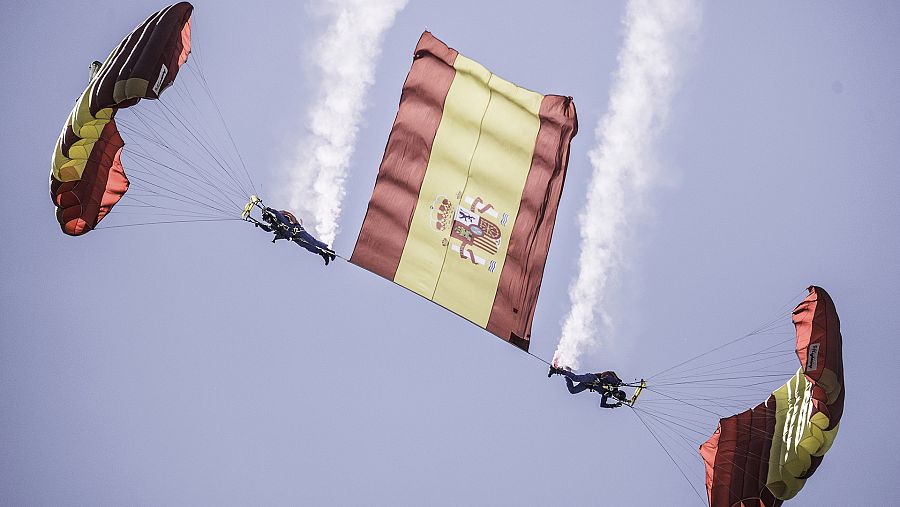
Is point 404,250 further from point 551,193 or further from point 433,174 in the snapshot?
point 551,193

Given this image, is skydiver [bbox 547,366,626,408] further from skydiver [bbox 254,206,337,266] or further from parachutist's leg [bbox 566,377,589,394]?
skydiver [bbox 254,206,337,266]

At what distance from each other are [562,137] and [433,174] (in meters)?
2.46

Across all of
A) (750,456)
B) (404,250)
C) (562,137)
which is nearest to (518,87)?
(562,137)

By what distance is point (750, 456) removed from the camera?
1541 cm

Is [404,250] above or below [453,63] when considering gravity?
below

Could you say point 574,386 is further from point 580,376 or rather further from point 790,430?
point 790,430

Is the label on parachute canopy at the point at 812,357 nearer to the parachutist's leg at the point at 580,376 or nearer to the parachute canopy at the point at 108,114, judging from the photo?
the parachutist's leg at the point at 580,376

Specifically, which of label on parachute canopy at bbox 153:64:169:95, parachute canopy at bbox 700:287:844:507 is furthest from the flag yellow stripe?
parachute canopy at bbox 700:287:844:507

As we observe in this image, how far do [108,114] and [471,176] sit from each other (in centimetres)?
553

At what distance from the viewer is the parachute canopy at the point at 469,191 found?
14867 millimetres

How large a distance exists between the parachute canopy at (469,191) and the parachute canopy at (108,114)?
350 centimetres

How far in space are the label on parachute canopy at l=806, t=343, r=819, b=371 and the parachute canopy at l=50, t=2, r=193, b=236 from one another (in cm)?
1001

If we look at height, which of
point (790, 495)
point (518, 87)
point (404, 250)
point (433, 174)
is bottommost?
point (790, 495)

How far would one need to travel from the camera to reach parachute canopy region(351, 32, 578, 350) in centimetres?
1487
